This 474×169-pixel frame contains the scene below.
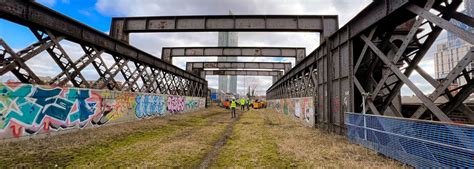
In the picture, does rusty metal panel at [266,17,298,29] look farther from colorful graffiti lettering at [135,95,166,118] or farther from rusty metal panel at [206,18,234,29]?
colorful graffiti lettering at [135,95,166,118]

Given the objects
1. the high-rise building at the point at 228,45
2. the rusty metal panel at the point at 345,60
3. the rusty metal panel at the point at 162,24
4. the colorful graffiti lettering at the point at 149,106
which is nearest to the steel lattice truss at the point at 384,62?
the rusty metal panel at the point at 345,60

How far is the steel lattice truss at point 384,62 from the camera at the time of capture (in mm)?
5242

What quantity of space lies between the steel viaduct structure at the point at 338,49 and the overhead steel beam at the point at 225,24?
0.19ft

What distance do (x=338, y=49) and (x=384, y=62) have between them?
11.3 feet

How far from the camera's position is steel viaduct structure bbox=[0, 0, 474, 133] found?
18.5ft

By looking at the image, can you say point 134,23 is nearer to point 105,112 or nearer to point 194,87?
point 105,112

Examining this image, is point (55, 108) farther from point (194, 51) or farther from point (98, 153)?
point (194, 51)

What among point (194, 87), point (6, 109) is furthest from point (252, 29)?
point (194, 87)

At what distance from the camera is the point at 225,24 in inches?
584

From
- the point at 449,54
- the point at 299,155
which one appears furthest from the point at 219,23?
the point at 449,54

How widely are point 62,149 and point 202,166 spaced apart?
171 inches

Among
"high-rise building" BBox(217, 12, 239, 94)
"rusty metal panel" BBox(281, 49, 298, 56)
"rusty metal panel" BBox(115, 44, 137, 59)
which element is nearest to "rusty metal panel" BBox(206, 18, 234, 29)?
"rusty metal panel" BBox(115, 44, 137, 59)

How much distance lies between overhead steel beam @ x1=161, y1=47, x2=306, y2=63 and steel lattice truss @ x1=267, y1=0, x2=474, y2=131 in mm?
10609

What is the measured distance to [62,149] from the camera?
6414 mm
